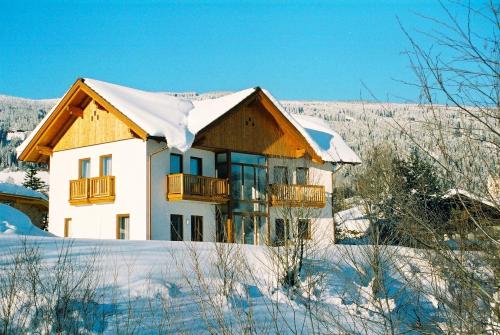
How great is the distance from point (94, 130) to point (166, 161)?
3951 millimetres

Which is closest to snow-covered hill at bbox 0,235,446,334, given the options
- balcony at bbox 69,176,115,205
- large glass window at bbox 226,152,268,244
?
balcony at bbox 69,176,115,205

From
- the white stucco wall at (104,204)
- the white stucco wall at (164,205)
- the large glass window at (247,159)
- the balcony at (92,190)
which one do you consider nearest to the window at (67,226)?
the white stucco wall at (104,204)

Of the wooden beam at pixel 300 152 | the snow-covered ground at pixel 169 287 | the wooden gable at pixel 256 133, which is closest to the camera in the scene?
the snow-covered ground at pixel 169 287

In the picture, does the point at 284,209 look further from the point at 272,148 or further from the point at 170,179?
the point at 272,148

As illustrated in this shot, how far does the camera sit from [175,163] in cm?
2639

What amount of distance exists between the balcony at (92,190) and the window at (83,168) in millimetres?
663

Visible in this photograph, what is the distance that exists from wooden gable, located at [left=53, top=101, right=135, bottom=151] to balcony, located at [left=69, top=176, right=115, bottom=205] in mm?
1687

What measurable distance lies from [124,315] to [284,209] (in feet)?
20.1

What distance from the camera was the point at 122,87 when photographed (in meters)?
28.3

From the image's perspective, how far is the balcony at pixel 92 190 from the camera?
85.1ft

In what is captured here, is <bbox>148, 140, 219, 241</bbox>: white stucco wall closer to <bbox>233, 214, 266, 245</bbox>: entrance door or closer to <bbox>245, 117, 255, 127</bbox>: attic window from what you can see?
<bbox>233, 214, 266, 245</bbox>: entrance door

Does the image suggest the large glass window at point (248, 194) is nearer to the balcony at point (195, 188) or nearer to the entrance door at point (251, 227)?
the entrance door at point (251, 227)

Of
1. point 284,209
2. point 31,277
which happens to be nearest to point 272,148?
point 284,209

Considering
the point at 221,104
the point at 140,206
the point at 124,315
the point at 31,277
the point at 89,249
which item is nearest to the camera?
the point at 31,277
